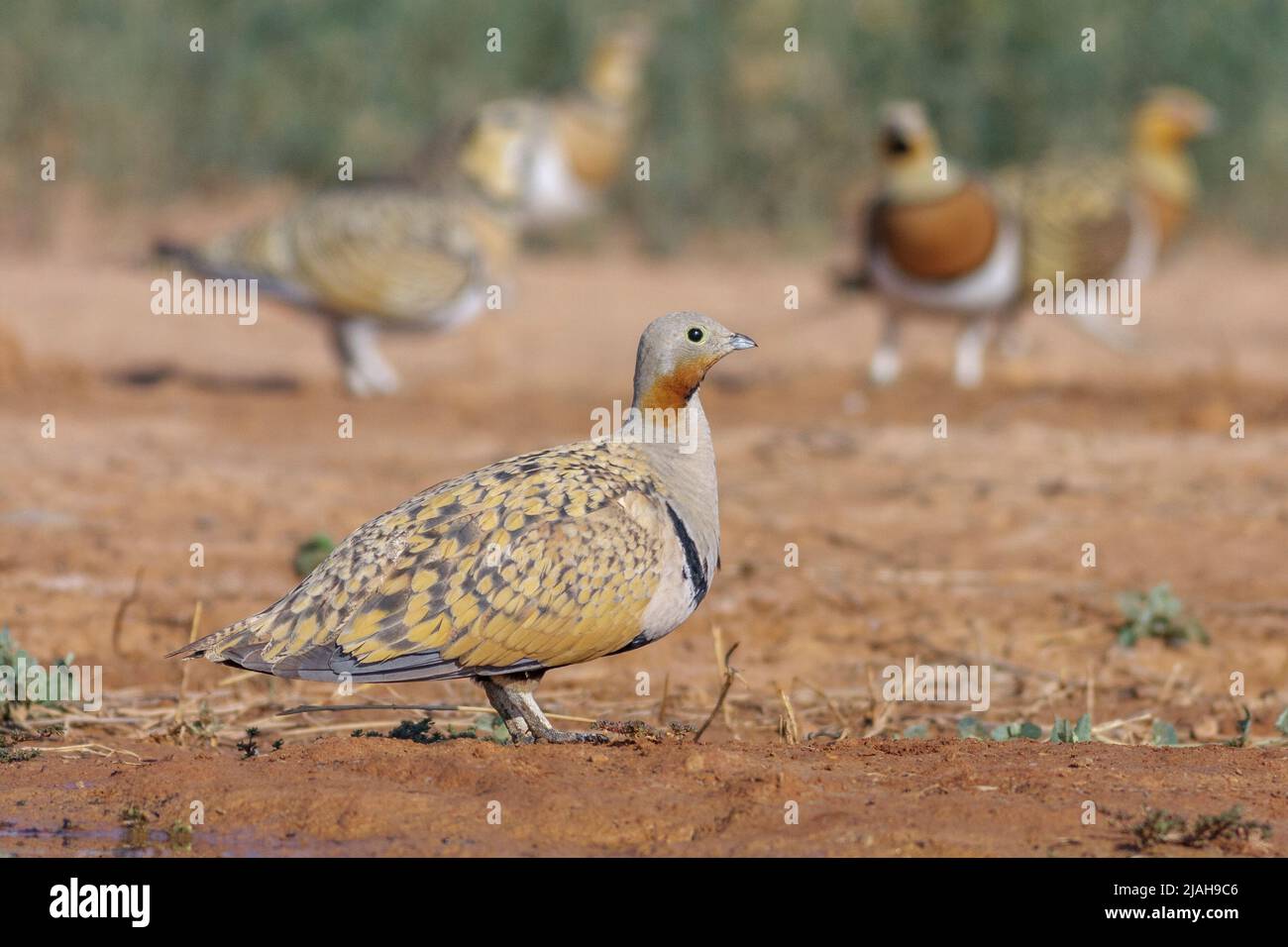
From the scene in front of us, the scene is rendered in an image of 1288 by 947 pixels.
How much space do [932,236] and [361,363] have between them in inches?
143

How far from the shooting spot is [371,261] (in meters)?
11.6

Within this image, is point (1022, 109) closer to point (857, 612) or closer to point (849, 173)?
point (849, 173)

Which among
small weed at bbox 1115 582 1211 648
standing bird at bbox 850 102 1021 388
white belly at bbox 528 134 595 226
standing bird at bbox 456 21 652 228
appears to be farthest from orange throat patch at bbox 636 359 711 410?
standing bird at bbox 456 21 652 228

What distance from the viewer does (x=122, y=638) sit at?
6582 millimetres

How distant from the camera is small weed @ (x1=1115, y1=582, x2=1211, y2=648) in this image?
662 cm

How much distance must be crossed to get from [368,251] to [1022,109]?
23.1ft

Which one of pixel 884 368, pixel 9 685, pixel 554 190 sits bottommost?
pixel 9 685

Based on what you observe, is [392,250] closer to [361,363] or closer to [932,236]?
[361,363]

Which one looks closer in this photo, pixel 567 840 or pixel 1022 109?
pixel 567 840

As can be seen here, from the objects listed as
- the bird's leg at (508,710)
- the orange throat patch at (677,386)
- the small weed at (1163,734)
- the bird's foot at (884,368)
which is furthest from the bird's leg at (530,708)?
the bird's foot at (884,368)

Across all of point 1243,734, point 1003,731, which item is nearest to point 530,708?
point 1003,731

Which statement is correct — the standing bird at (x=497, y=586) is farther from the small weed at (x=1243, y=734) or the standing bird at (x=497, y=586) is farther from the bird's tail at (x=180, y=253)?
the bird's tail at (x=180, y=253)

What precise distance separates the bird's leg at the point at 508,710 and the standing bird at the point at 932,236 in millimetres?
6867
